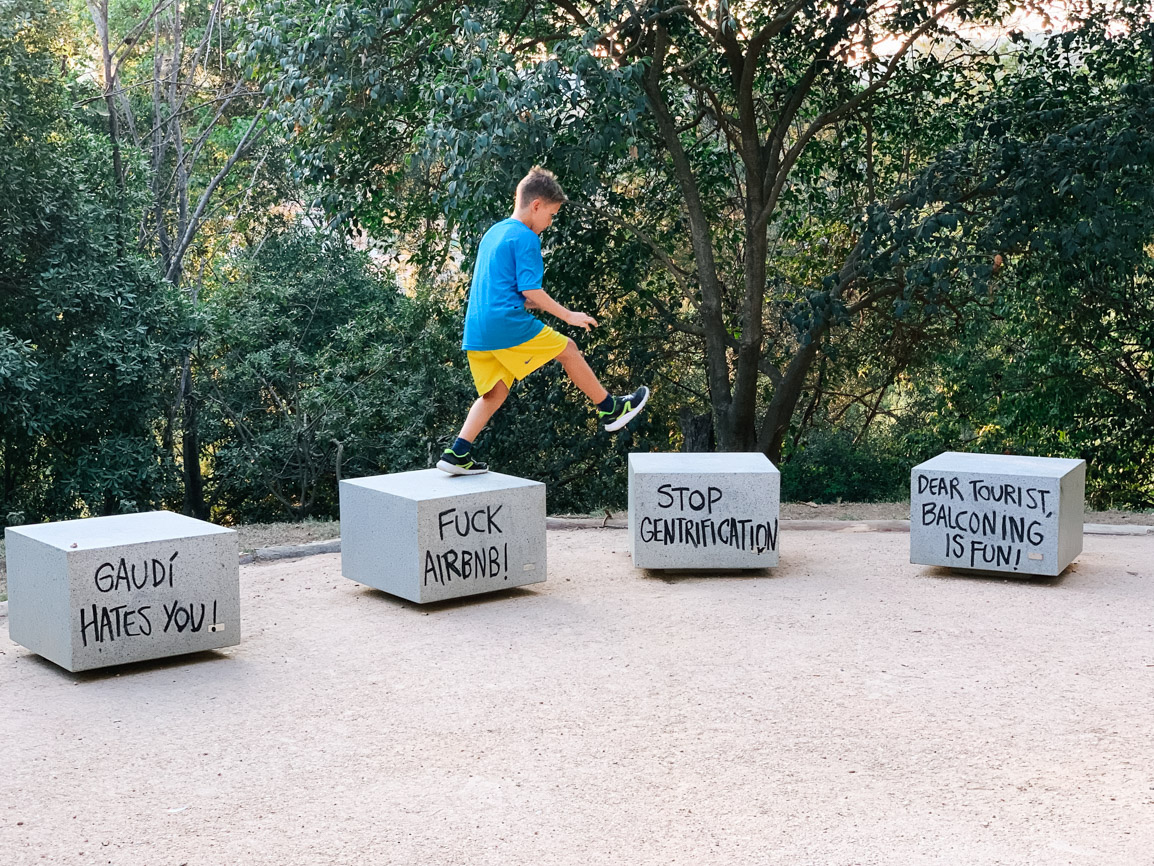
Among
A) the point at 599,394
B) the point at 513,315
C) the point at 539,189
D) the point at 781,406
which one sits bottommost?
the point at 781,406

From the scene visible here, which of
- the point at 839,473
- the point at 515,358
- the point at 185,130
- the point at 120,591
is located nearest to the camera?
the point at 120,591

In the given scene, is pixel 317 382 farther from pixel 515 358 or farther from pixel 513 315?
pixel 513 315

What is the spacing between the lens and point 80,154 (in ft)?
44.1

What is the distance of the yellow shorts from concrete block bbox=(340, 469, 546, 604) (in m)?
0.53

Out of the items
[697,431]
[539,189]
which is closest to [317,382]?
[697,431]

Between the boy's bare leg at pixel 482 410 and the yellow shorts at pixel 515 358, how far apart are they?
0.11 feet

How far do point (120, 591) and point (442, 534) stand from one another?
156 cm

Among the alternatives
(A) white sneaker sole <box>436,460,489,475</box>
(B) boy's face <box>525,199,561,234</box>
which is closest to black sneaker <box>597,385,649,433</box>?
(A) white sneaker sole <box>436,460,489,475</box>

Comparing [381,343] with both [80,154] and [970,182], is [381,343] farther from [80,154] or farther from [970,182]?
[970,182]

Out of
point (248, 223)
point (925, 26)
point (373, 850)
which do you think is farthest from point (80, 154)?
point (373, 850)

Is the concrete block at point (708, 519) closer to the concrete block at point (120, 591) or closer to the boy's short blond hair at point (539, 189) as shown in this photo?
the boy's short blond hair at point (539, 189)

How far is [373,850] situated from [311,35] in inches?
282

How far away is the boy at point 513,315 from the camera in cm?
614

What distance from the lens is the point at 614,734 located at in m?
4.13
